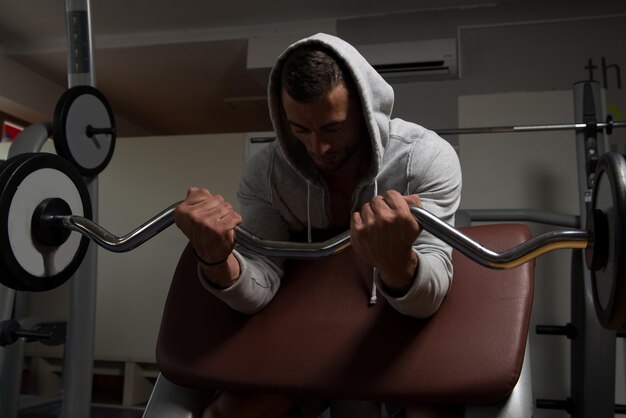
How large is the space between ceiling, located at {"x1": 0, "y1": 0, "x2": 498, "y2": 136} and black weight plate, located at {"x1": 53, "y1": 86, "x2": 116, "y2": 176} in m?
1.44

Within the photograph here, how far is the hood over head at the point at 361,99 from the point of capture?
921 millimetres

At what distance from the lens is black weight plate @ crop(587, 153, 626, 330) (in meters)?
0.57

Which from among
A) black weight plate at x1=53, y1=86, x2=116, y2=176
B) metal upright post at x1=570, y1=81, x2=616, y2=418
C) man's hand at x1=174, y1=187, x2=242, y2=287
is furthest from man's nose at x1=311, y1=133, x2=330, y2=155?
metal upright post at x1=570, y1=81, x2=616, y2=418

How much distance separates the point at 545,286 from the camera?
218 centimetres

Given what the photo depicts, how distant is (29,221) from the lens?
2.81 ft

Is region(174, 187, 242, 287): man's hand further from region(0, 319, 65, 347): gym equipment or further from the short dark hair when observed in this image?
region(0, 319, 65, 347): gym equipment

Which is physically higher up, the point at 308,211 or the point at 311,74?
the point at 311,74

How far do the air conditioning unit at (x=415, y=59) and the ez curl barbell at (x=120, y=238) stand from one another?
231 centimetres

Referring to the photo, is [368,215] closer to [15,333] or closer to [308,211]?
[308,211]

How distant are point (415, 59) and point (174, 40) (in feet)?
5.06

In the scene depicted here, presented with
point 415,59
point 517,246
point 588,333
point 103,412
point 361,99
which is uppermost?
point 415,59

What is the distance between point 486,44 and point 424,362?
2.60 metres

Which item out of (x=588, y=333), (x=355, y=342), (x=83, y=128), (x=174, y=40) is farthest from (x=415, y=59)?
(x=355, y=342)

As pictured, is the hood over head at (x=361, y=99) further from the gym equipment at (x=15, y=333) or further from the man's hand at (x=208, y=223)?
the gym equipment at (x=15, y=333)
